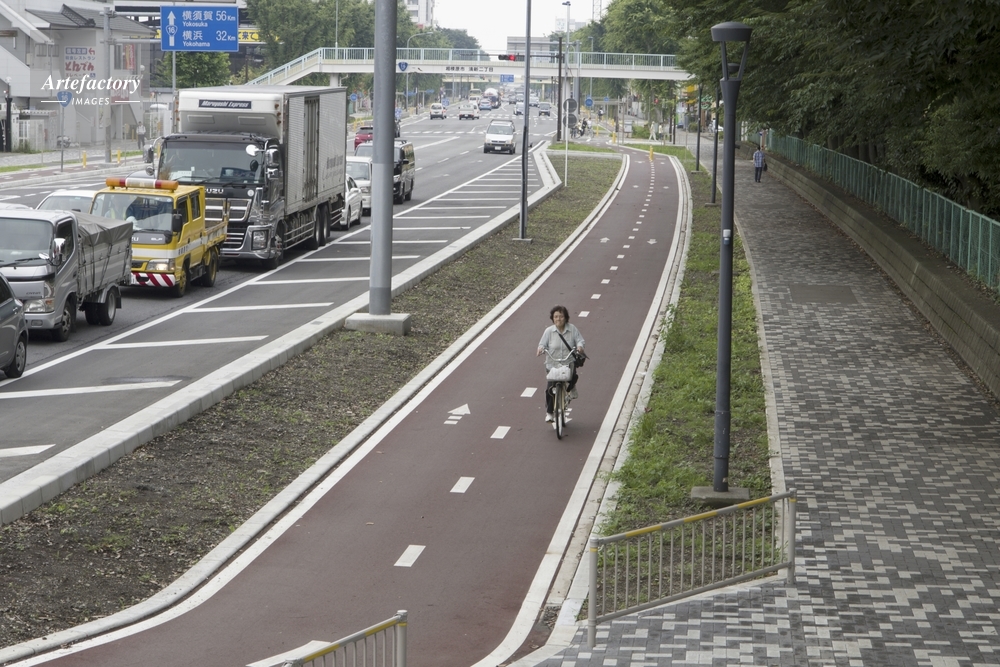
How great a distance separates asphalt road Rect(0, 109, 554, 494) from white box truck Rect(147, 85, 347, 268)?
38.0 inches

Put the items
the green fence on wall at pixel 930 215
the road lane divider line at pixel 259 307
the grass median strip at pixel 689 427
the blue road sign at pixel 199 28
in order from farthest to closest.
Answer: the blue road sign at pixel 199 28 → the road lane divider line at pixel 259 307 → the green fence on wall at pixel 930 215 → the grass median strip at pixel 689 427

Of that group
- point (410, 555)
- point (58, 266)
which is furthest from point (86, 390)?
point (410, 555)

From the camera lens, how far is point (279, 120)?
27.3 m

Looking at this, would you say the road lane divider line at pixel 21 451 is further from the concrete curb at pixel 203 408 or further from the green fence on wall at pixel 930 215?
the green fence on wall at pixel 930 215

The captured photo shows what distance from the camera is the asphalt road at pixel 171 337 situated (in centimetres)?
1452

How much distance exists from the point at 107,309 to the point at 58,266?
2.02 meters

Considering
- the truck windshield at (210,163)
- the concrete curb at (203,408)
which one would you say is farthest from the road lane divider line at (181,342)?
the truck windshield at (210,163)

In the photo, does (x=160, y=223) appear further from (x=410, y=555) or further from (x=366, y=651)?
(x=366, y=651)

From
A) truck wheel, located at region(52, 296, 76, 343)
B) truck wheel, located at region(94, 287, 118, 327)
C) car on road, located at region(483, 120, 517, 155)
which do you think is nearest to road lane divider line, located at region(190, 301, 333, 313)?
truck wheel, located at region(94, 287, 118, 327)

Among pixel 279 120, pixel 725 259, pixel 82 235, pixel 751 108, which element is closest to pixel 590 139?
pixel 751 108

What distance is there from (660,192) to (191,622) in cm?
4399

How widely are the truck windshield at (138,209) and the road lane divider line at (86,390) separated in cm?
739

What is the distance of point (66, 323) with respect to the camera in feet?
63.6

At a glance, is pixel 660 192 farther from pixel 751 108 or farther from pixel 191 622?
pixel 191 622
